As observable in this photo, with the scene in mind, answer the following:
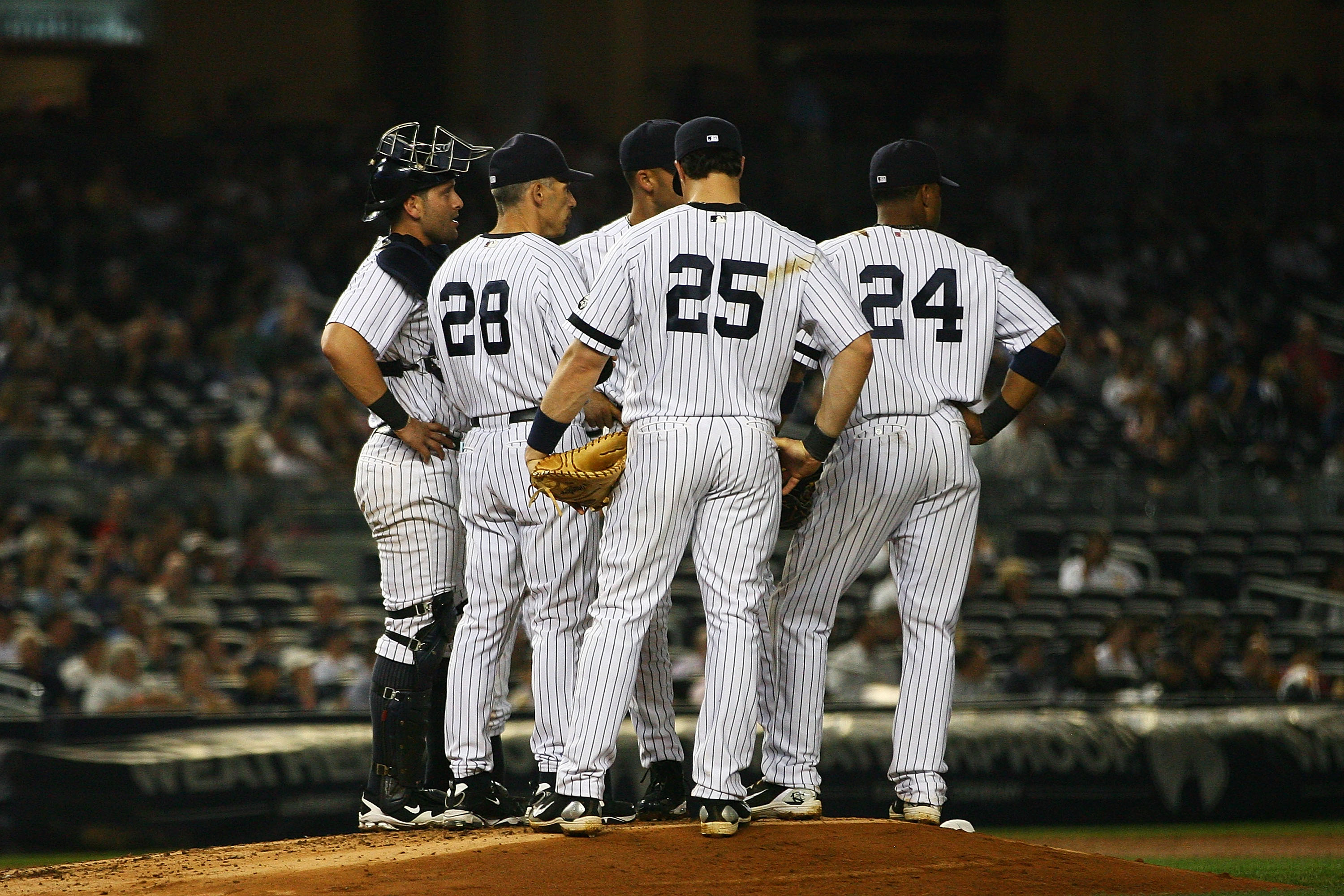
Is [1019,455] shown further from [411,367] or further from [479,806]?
[479,806]

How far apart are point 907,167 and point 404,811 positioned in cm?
282

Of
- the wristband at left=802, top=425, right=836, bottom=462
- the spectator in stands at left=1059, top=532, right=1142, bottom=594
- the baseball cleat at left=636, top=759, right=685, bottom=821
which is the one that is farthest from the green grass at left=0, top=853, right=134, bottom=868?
the spectator in stands at left=1059, top=532, right=1142, bottom=594

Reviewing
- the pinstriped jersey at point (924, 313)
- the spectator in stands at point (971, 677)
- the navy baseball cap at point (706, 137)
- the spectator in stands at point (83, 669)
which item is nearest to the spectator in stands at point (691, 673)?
the spectator in stands at point (971, 677)

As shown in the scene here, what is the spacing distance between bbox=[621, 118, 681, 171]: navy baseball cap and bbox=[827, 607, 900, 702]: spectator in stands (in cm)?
576

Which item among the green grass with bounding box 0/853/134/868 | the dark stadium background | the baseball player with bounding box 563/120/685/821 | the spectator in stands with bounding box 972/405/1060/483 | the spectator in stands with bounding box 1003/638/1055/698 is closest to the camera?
the baseball player with bounding box 563/120/685/821

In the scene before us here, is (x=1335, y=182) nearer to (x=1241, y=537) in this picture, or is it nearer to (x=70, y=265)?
(x=1241, y=537)

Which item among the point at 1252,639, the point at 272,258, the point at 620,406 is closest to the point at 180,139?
the point at 272,258

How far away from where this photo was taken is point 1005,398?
19.7ft

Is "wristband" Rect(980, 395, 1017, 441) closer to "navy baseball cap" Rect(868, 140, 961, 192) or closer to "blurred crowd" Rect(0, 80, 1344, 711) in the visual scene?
"navy baseball cap" Rect(868, 140, 961, 192)

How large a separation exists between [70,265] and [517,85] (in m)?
5.97

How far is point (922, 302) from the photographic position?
5.79 metres

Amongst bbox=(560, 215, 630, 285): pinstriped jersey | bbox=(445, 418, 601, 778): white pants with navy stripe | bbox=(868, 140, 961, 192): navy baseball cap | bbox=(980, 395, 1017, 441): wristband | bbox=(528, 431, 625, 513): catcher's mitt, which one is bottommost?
bbox=(445, 418, 601, 778): white pants with navy stripe

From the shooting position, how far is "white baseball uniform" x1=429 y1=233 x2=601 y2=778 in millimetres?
5609

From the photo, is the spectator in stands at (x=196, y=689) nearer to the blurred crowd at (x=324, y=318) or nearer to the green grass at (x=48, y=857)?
the blurred crowd at (x=324, y=318)
